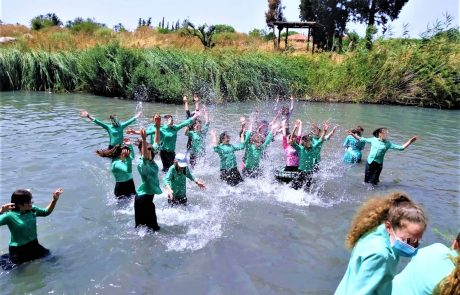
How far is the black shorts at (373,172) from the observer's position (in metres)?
9.43

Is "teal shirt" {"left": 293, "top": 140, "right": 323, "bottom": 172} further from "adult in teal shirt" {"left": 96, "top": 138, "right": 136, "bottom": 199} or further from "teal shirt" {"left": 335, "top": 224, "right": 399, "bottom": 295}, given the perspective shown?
"teal shirt" {"left": 335, "top": 224, "right": 399, "bottom": 295}

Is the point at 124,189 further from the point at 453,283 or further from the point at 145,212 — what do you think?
the point at 453,283

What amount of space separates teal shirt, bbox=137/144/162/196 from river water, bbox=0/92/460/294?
0.81m

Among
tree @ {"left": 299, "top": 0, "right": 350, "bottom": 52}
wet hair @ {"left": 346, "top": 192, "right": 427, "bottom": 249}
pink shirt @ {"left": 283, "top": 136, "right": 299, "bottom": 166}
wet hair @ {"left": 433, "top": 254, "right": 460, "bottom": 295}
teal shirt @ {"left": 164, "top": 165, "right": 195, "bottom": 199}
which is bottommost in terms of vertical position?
teal shirt @ {"left": 164, "top": 165, "right": 195, "bottom": 199}

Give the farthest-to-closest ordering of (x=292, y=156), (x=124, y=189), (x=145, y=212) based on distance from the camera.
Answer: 1. (x=292, y=156)
2. (x=124, y=189)
3. (x=145, y=212)

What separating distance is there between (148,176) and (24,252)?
6.00 ft

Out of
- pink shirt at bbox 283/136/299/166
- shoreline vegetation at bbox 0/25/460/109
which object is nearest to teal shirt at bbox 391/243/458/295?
pink shirt at bbox 283/136/299/166

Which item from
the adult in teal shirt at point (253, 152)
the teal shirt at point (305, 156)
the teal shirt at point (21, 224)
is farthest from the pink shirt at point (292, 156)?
the teal shirt at point (21, 224)

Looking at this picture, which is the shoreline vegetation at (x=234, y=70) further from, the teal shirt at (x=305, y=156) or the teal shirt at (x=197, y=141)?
the teal shirt at (x=305, y=156)

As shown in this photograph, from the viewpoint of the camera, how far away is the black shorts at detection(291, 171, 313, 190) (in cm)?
855

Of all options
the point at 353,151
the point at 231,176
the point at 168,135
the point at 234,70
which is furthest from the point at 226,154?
the point at 234,70

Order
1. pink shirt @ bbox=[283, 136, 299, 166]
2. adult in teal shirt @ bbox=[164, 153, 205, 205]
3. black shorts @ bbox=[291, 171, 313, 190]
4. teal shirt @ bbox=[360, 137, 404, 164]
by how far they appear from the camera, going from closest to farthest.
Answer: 1. adult in teal shirt @ bbox=[164, 153, 205, 205]
2. black shorts @ bbox=[291, 171, 313, 190]
3. pink shirt @ bbox=[283, 136, 299, 166]
4. teal shirt @ bbox=[360, 137, 404, 164]

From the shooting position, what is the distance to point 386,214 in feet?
9.23

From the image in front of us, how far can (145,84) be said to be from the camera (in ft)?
74.3
